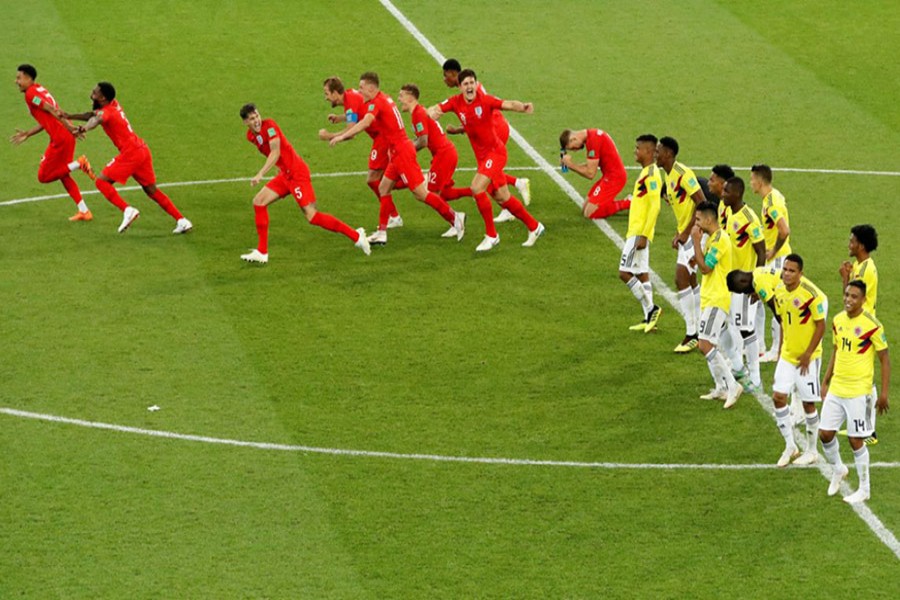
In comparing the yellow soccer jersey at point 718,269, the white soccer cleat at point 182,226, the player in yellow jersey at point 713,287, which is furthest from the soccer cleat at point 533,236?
the yellow soccer jersey at point 718,269

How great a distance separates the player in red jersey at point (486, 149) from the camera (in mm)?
23172

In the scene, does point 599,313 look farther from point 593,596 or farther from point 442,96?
point 442,96

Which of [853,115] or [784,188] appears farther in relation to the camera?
[853,115]

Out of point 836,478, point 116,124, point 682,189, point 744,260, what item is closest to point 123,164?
point 116,124

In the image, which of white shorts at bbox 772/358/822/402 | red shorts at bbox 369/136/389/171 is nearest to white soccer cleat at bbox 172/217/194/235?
red shorts at bbox 369/136/389/171

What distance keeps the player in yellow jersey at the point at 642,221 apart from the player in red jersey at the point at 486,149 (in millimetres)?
3433

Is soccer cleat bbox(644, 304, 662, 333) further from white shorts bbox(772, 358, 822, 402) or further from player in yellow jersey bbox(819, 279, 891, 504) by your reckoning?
player in yellow jersey bbox(819, 279, 891, 504)

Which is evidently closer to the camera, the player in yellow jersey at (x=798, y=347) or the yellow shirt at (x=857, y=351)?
the yellow shirt at (x=857, y=351)

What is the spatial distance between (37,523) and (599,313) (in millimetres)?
8027

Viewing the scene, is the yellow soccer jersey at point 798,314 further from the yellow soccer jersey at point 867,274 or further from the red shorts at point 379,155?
the red shorts at point 379,155

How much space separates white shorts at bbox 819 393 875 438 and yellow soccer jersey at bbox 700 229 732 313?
2280 millimetres

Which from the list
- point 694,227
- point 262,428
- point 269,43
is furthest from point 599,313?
point 269,43

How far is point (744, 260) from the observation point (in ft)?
60.0

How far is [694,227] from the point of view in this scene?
18125 millimetres
